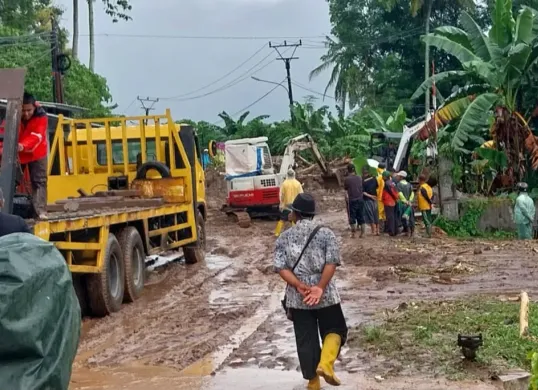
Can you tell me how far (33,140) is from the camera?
951cm

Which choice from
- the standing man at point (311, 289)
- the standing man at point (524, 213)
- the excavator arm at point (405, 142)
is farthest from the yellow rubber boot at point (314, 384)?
the excavator arm at point (405, 142)

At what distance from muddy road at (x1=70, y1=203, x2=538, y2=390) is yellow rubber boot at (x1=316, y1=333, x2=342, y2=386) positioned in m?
0.32

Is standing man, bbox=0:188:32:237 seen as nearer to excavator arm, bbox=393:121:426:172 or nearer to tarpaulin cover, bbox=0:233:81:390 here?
tarpaulin cover, bbox=0:233:81:390

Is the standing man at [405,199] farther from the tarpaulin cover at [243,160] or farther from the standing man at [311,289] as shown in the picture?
the standing man at [311,289]

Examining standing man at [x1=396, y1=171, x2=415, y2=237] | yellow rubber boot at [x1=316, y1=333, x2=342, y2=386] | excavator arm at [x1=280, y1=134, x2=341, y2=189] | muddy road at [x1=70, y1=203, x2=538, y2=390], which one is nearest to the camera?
yellow rubber boot at [x1=316, y1=333, x2=342, y2=386]

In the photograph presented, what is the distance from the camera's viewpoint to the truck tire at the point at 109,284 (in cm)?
1072

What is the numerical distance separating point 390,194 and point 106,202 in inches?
311

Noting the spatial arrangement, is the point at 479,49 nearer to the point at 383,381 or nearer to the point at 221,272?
the point at 221,272

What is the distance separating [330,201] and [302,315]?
24506 mm

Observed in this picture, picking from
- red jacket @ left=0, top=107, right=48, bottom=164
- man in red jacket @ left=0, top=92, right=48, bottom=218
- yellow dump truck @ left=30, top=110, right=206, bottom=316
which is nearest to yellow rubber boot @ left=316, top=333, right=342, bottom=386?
man in red jacket @ left=0, top=92, right=48, bottom=218

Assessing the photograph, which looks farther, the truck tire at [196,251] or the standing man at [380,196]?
the standing man at [380,196]

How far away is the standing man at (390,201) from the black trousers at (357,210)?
1.72ft

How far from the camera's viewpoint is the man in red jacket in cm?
941

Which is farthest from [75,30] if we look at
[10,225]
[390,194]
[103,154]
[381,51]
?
[10,225]
